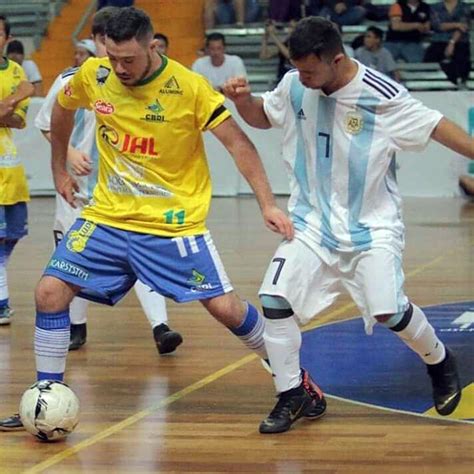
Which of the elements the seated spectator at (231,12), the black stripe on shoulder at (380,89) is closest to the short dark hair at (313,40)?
the black stripe on shoulder at (380,89)

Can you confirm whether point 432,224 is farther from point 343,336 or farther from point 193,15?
point 193,15

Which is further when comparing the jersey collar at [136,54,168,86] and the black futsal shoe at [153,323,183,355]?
the black futsal shoe at [153,323,183,355]

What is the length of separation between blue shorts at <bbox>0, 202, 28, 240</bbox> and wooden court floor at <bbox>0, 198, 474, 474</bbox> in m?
0.61

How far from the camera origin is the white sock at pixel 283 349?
5984 millimetres

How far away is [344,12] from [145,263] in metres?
14.6

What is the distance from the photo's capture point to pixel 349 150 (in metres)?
6.00

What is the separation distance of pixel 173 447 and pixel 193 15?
17.2m

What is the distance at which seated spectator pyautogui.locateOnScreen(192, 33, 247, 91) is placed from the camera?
18.5 metres

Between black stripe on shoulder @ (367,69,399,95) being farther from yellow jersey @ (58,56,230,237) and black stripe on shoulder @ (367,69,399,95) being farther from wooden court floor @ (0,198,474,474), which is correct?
wooden court floor @ (0,198,474,474)

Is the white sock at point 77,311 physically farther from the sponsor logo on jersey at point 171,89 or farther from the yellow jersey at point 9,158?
the sponsor logo on jersey at point 171,89

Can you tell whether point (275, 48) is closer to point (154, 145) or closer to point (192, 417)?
point (154, 145)

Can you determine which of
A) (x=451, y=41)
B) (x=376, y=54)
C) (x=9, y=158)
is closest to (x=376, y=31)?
(x=376, y=54)

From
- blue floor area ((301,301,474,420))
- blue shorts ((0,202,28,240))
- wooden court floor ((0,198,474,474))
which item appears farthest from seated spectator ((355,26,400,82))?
blue shorts ((0,202,28,240))

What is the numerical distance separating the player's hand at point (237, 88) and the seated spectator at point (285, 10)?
14327 mm
